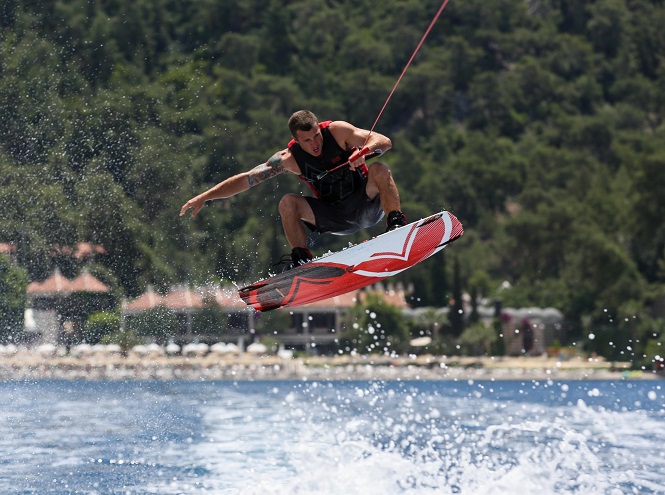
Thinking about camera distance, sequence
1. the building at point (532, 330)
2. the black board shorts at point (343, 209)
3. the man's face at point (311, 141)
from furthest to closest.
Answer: the building at point (532, 330), the black board shorts at point (343, 209), the man's face at point (311, 141)

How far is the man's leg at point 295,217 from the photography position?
32.0 ft

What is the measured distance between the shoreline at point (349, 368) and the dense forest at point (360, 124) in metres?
2.86

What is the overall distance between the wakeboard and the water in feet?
6.24

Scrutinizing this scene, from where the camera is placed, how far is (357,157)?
9031 mm

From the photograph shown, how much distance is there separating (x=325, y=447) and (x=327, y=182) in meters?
5.57

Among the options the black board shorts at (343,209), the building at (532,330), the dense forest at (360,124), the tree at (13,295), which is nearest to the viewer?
the black board shorts at (343,209)

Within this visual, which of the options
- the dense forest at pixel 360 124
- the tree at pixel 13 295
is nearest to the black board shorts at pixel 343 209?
the dense forest at pixel 360 124

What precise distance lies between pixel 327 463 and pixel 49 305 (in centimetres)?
2300

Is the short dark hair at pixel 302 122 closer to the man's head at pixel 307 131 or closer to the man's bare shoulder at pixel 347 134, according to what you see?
the man's head at pixel 307 131

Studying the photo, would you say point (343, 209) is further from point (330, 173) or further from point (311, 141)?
point (311, 141)

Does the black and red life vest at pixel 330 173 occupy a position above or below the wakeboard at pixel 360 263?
above

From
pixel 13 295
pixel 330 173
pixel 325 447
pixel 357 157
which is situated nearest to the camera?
pixel 357 157

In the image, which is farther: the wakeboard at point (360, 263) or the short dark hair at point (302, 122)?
the wakeboard at point (360, 263)

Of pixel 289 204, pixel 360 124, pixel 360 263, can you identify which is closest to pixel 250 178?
pixel 289 204
